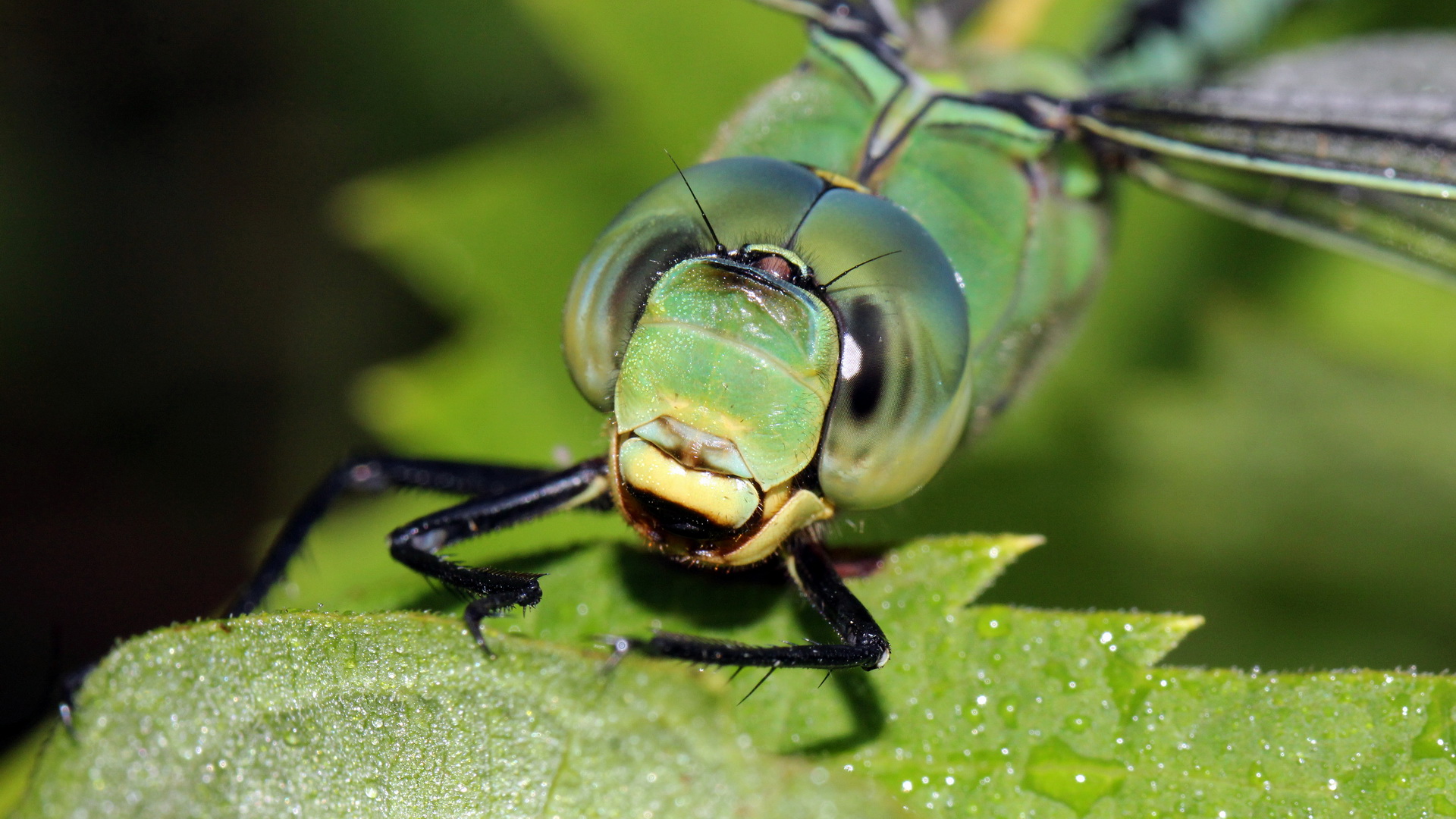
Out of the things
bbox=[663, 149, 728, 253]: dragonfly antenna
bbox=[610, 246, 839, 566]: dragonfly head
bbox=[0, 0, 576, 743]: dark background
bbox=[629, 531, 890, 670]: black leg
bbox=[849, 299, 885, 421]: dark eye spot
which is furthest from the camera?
bbox=[0, 0, 576, 743]: dark background

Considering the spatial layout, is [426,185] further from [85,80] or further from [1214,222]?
[1214,222]

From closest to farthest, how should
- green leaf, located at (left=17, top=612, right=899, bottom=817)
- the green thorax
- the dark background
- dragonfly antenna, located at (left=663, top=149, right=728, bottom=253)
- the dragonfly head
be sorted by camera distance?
green leaf, located at (left=17, top=612, right=899, bottom=817), the dragonfly head, dragonfly antenna, located at (left=663, top=149, right=728, bottom=253), the green thorax, the dark background

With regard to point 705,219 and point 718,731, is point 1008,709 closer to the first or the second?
point 718,731

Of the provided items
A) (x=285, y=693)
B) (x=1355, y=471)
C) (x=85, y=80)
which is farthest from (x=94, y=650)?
(x=1355, y=471)

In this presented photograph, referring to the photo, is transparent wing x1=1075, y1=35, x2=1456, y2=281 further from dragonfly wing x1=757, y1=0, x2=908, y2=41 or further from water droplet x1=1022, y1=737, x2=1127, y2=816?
water droplet x1=1022, y1=737, x2=1127, y2=816

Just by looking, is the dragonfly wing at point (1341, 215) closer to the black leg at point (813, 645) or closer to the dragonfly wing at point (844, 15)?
the dragonfly wing at point (844, 15)

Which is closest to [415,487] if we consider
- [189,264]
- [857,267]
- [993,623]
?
[857,267]

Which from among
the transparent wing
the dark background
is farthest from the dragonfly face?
the dark background
